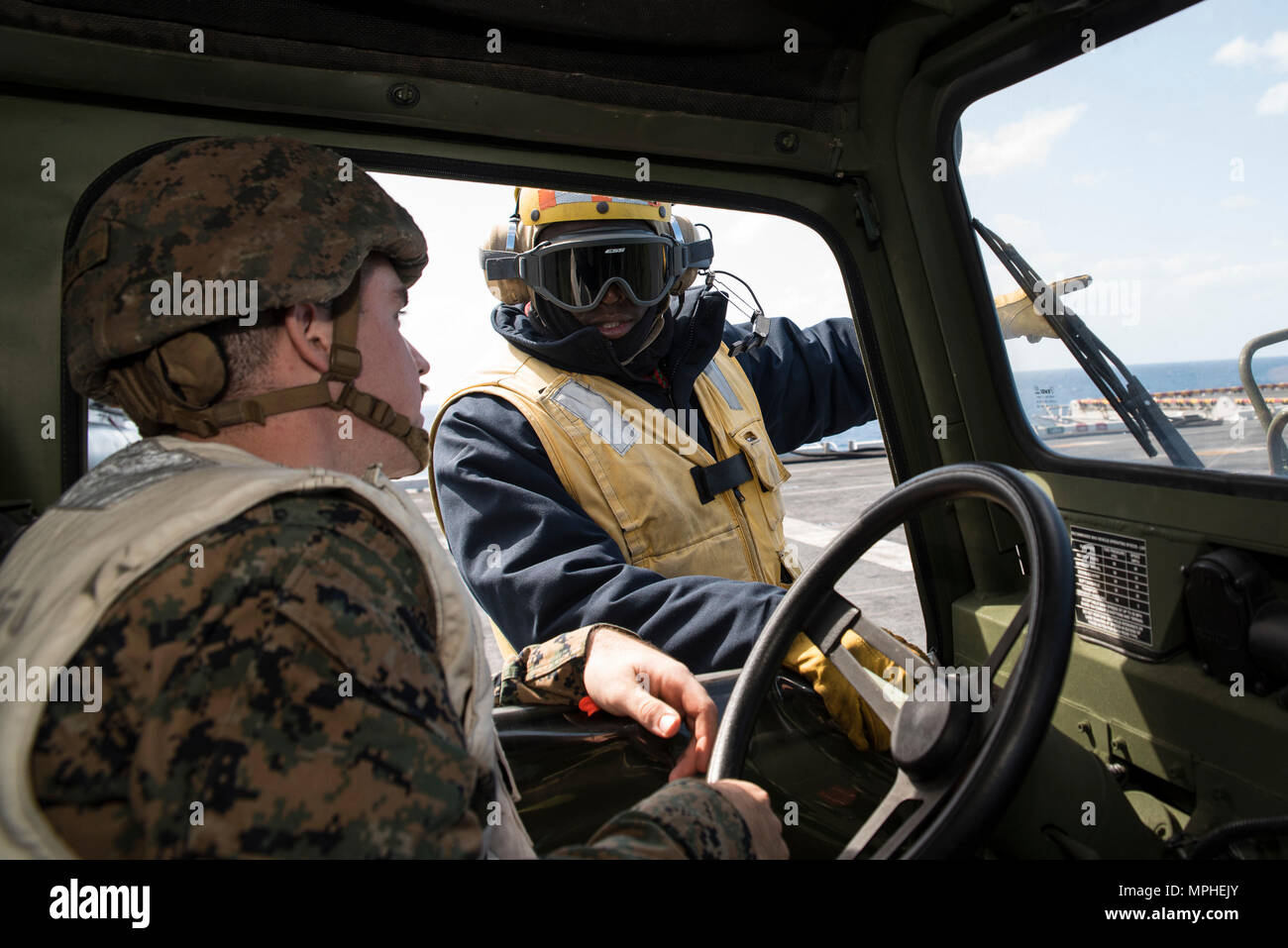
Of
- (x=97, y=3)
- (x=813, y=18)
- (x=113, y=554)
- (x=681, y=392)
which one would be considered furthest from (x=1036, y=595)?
(x=97, y=3)

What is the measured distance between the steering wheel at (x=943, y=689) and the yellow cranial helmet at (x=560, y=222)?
117 cm

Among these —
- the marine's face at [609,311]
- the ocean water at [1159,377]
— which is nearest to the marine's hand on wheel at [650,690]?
the marine's face at [609,311]

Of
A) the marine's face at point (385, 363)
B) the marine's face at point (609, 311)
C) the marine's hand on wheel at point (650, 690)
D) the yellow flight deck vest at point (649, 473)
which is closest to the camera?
the marine's face at point (385, 363)

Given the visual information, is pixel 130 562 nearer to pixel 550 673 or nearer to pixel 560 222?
pixel 550 673

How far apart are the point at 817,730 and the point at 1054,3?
4.84ft

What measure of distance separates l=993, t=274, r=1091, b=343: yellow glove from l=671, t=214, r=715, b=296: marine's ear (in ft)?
2.53

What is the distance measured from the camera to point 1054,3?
1696 millimetres

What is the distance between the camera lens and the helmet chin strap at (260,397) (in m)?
1.16

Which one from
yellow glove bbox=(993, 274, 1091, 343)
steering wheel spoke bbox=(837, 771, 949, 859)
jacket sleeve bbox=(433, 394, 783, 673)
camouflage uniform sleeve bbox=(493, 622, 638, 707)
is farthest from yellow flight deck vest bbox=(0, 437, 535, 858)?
yellow glove bbox=(993, 274, 1091, 343)

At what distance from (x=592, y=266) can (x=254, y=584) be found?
1.64 meters

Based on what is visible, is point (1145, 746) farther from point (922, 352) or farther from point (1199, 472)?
point (922, 352)

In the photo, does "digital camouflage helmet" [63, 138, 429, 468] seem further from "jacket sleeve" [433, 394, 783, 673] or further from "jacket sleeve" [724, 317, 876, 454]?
"jacket sleeve" [724, 317, 876, 454]

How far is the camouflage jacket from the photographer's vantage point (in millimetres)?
826

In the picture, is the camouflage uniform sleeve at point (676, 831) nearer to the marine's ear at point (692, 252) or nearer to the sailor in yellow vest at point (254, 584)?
the sailor in yellow vest at point (254, 584)
